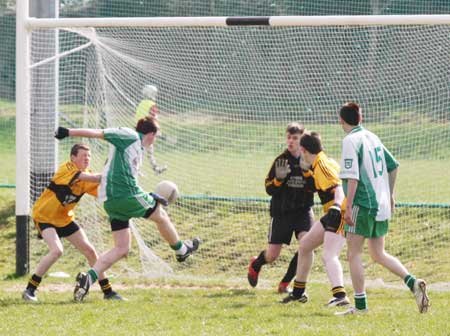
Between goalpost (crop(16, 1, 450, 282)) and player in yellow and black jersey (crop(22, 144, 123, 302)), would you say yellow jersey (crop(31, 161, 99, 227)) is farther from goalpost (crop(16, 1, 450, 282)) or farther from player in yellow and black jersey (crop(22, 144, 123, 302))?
goalpost (crop(16, 1, 450, 282))

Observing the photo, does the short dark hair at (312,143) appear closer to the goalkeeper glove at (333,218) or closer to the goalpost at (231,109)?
the goalkeeper glove at (333,218)

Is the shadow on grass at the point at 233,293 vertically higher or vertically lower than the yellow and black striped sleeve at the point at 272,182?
lower

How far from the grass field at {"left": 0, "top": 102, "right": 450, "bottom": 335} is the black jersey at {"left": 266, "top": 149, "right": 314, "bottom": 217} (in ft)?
2.91

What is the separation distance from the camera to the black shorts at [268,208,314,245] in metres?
10.5

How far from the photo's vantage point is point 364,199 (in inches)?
334

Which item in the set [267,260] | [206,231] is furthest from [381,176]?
[206,231]

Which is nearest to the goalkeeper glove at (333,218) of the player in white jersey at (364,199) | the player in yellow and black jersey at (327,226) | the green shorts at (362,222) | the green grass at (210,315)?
the player in yellow and black jersey at (327,226)

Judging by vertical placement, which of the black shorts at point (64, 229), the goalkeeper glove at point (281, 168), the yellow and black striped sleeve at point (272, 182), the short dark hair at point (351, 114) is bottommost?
the black shorts at point (64, 229)

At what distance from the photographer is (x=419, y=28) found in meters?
12.2

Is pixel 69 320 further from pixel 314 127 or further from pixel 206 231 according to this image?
pixel 314 127

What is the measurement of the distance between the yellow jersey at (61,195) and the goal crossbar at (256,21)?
2068mm

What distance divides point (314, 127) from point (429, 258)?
101 inches

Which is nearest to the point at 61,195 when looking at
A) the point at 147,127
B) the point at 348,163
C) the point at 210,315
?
the point at 147,127

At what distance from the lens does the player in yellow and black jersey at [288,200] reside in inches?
399
